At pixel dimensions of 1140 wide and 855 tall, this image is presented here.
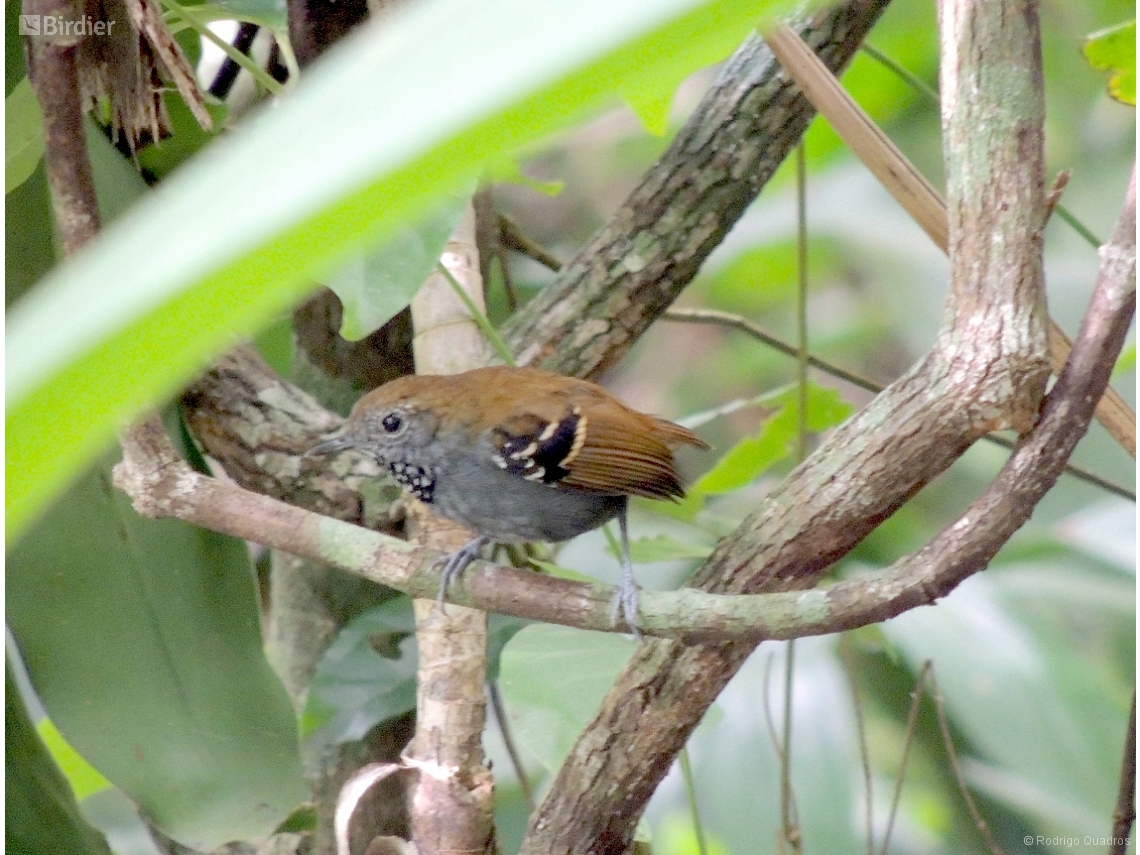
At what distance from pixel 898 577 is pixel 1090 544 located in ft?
5.82

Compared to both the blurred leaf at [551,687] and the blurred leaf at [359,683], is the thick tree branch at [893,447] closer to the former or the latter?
the blurred leaf at [551,687]

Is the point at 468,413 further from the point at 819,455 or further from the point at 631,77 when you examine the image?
the point at 631,77

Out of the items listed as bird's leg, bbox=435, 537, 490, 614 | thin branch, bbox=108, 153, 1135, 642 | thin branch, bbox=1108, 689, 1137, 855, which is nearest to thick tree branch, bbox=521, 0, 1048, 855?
thin branch, bbox=108, 153, 1135, 642

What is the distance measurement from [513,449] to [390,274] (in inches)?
18.4

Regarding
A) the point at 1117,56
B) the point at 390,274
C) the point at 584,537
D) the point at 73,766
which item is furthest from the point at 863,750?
the point at 73,766

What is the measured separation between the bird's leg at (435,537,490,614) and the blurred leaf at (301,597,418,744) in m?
0.44

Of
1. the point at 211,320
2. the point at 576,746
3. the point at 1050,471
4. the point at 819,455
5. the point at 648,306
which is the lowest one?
the point at 576,746

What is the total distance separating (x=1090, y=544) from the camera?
9.09ft

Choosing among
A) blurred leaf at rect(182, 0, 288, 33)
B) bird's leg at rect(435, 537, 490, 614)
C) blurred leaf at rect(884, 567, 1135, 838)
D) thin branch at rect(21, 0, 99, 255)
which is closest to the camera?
thin branch at rect(21, 0, 99, 255)

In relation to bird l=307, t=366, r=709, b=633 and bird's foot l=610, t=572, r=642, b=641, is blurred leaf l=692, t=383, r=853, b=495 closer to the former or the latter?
bird l=307, t=366, r=709, b=633

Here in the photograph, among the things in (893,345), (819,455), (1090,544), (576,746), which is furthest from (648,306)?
(893,345)

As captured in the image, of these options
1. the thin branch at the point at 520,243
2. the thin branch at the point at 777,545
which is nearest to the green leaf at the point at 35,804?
the thin branch at the point at 777,545

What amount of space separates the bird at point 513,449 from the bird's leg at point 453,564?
62mm

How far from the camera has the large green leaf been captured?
→ 20 centimetres
